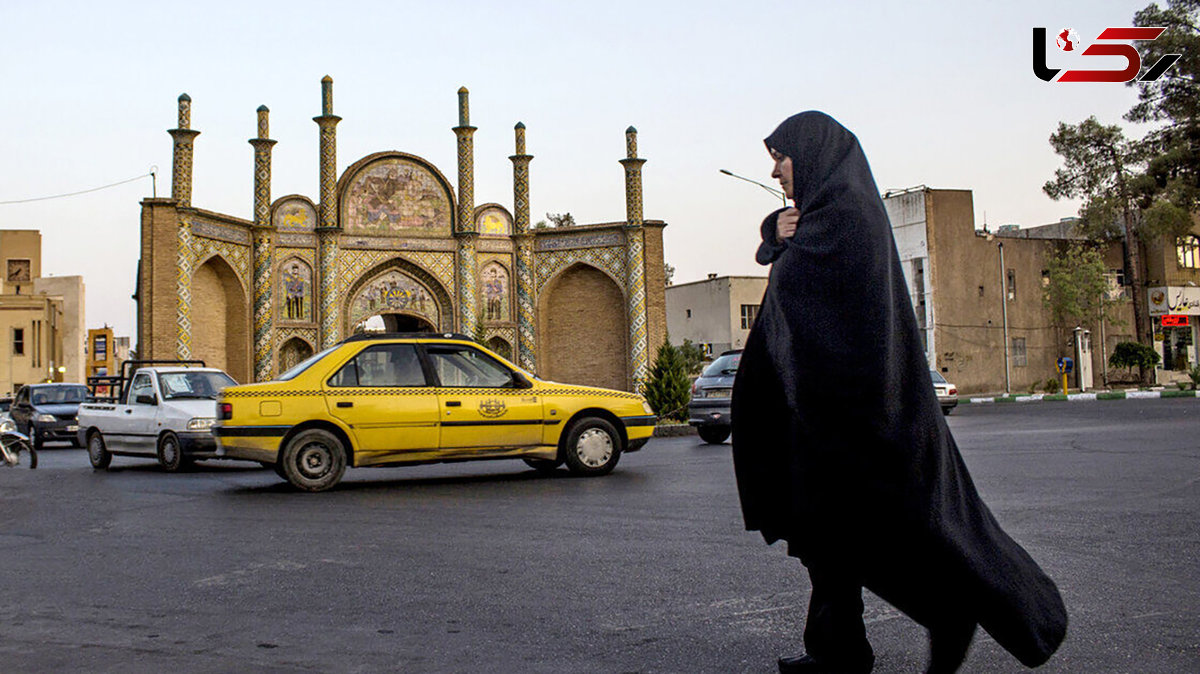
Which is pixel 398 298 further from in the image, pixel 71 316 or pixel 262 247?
pixel 71 316

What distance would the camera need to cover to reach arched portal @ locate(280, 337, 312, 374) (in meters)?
33.8

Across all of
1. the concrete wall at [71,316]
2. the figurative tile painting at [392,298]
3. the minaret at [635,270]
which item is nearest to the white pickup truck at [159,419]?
the figurative tile painting at [392,298]

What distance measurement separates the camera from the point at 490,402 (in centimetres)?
1092

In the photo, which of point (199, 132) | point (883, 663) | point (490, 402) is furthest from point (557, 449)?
point (199, 132)

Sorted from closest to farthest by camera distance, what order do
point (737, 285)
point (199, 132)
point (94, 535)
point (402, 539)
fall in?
point (402, 539) < point (94, 535) < point (199, 132) < point (737, 285)

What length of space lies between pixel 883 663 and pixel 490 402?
7622 millimetres

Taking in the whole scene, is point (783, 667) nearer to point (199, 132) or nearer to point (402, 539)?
point (402, 539)

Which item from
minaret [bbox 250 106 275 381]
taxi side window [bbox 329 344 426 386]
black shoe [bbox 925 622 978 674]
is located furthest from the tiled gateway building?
black shoe [bbox 925 622 978 674]

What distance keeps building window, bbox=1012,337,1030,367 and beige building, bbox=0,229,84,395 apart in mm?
52149

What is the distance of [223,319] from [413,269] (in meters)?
6.30

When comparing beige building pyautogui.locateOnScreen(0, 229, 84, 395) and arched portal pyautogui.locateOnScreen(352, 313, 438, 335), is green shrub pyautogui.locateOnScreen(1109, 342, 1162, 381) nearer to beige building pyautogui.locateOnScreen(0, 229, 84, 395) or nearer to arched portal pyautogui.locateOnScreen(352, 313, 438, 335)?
arched portal pyautogui.locateOnScreen(352, 313, 438, 335)

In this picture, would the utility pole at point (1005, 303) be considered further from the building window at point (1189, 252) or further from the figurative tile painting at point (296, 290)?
the figurative tile painting at point (296, 290)

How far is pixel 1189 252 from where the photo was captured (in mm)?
53406

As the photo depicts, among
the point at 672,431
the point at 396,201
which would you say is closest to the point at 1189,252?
the point at 396,201
